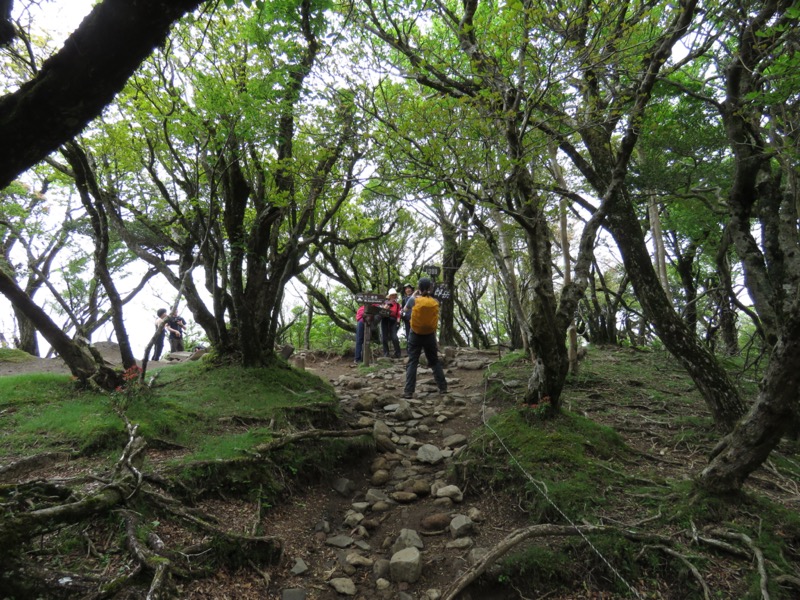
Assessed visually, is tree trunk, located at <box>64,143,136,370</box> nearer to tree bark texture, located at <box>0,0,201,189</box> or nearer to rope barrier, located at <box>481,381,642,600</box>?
tree bark texture, located at <box>0,0,201,189</box>

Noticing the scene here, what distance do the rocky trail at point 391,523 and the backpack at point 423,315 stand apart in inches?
75.5

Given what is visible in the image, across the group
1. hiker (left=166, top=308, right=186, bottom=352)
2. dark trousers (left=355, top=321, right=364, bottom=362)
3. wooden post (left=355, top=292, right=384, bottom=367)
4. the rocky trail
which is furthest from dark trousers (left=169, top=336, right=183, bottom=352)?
the rocky trail

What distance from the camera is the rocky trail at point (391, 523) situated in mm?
3930

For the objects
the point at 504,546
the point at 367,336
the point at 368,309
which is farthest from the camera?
the point at 367,336

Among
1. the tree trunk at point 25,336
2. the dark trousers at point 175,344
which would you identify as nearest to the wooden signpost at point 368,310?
the dark trousers at point 175,344

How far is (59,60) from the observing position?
7.46 ft

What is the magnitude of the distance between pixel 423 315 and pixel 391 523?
457 centimetres

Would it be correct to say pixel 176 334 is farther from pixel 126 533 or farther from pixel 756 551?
pixel 756 551

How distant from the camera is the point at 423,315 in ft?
29.2

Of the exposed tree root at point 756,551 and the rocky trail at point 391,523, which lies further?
the rocky trail at point 391,523

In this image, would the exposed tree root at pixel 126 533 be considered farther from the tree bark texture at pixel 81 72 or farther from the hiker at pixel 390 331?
the hiker at pixel 390 331

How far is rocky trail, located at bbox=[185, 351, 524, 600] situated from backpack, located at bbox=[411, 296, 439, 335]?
75.5 inches

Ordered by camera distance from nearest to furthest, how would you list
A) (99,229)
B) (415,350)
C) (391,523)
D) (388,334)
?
(391,523) < (99,229) < (415,350) < (388,334)

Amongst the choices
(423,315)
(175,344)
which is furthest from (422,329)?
(175,344)
